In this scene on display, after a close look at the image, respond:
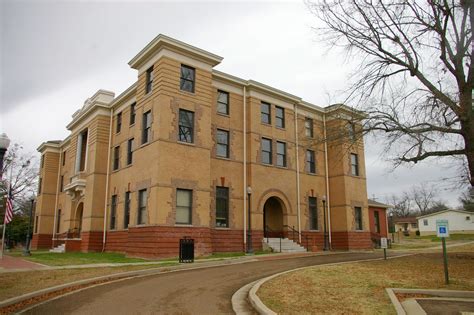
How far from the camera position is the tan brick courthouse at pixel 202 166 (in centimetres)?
2205

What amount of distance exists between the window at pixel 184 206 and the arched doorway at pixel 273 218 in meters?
8.23

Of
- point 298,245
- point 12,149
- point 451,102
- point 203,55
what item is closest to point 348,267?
point 451,102

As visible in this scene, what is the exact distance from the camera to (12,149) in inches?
1766

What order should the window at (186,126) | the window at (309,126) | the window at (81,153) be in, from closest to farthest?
1. the window at (186,126)
2. the window at (309,126)
3. the window at (81,153)

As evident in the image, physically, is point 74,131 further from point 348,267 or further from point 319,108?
point 348,267

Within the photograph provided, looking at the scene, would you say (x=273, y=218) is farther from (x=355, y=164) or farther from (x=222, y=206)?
(x=355, y=164)

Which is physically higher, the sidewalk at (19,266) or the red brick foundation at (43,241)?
the red brick foundation at (43,241)

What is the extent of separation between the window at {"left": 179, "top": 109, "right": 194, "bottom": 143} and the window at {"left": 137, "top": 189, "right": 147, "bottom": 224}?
12.7ft

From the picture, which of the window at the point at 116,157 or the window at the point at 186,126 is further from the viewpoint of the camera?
the window at the point at 116,157

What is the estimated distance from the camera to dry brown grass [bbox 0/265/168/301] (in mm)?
11359

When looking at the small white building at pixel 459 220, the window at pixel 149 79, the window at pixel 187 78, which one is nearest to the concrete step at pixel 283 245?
the window at pixel 187 78

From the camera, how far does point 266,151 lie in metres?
28.4

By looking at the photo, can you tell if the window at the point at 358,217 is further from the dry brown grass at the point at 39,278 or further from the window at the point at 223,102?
the dry brown grass at the point at 39,278

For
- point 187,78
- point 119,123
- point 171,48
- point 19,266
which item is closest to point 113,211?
point 119,123
